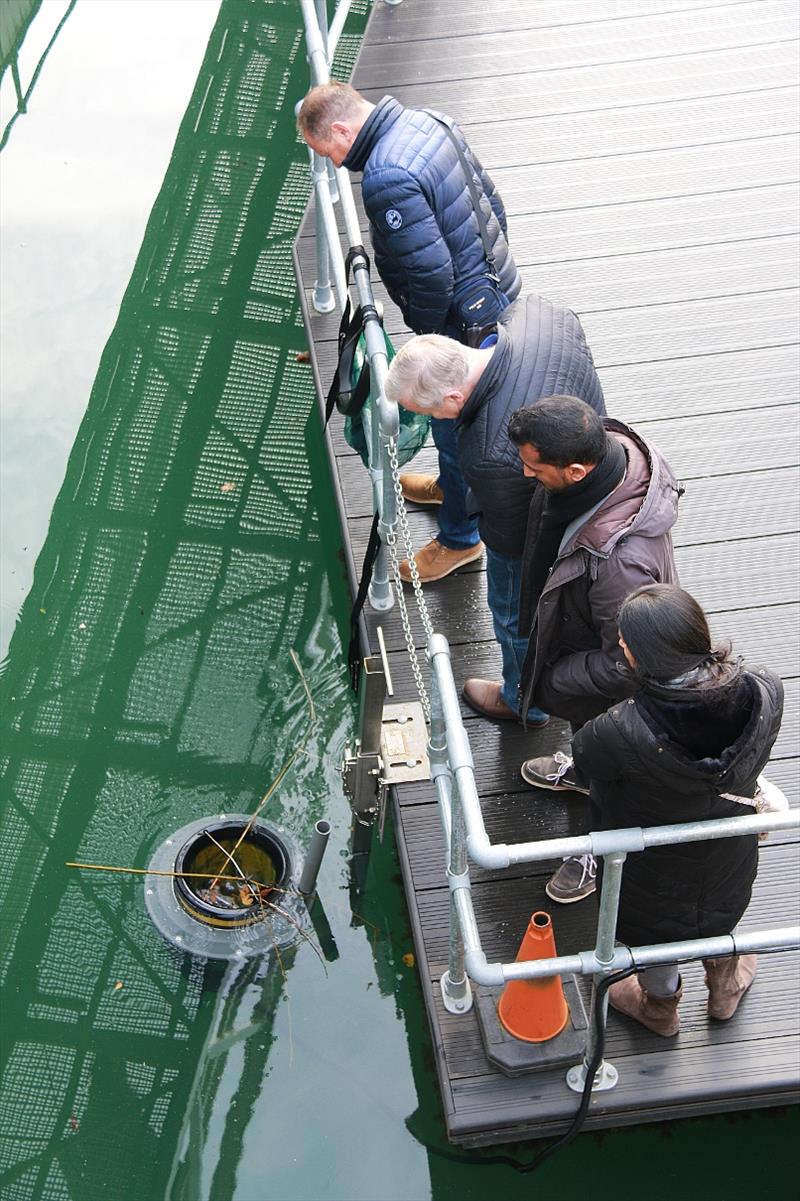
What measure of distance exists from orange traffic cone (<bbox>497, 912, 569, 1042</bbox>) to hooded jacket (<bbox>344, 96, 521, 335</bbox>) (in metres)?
1.71

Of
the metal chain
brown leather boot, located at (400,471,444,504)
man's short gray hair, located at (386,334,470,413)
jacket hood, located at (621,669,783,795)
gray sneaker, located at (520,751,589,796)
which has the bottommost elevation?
gray sneaker, located at (520,751,589,796)

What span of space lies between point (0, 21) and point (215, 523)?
4.32 m

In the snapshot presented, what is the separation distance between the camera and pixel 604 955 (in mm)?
2975

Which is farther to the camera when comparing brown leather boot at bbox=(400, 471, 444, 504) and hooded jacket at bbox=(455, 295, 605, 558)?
A: brown leather boot at bbox=(400, 471, 444, 504)

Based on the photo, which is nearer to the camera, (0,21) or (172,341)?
(172,341)

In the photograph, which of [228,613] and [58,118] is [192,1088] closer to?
[228,613]

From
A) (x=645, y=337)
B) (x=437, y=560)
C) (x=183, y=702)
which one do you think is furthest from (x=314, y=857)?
(x=645, y=337)

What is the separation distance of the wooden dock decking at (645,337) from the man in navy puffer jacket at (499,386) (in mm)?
974

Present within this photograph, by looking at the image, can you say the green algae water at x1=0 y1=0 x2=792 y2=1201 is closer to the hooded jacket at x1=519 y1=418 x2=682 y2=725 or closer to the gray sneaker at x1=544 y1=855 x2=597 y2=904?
the gray sneaker at x1=544 y1=855 x2=597 y2=904

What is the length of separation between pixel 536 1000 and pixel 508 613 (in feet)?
3.42

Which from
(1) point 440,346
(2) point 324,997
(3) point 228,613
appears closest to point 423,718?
(2) point 324,997

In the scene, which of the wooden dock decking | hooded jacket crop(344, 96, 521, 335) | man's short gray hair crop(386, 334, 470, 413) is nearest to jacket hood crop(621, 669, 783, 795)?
man's short gray hair crop(386, 334, 470, 413)

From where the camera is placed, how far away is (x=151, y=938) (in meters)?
4.54

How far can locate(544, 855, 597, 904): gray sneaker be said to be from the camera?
3670mm
